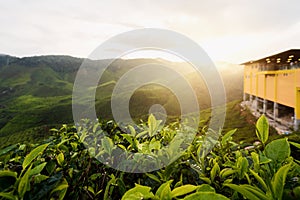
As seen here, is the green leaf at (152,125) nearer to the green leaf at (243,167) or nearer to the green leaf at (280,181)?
the green leaf at (243,167)

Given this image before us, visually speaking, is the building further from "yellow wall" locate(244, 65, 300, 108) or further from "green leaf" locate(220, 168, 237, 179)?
"green leaf" locate(220, 168, 237, 179)

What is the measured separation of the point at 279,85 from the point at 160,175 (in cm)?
2047

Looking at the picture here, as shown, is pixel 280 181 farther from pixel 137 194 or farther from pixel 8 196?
pixel 8 196

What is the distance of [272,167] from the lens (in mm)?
803

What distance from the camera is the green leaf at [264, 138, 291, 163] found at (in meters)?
0.80

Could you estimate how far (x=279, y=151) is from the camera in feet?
2.67

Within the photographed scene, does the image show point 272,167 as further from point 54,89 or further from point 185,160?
point 54,89

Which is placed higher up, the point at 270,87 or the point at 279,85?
the point at 279,85

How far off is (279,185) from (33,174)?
63cm

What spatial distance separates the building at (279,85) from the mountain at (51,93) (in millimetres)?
6923

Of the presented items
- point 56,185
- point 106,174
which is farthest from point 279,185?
point 106,174

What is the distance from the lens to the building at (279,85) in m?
16.3

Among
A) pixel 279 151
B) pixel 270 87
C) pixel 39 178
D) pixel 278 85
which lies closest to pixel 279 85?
pixel 278 85

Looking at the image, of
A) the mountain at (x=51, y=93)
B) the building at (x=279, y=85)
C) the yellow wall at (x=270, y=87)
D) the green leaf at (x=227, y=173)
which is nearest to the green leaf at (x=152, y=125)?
the green leaf at (x=227, y=173)
